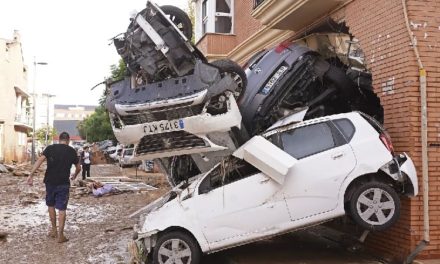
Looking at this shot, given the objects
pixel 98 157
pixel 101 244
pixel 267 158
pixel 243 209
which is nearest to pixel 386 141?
pixel 267 158

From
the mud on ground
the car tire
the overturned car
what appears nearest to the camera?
the overturned car

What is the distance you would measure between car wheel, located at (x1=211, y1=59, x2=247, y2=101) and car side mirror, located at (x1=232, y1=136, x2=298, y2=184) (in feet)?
2.76

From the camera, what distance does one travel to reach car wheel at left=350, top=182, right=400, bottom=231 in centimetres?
598

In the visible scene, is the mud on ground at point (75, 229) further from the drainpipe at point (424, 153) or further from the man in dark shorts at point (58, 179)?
the drainpipe at point (424, 153)

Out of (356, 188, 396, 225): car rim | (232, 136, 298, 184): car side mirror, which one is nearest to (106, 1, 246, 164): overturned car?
(232, 136, 298, 184): car side mirror

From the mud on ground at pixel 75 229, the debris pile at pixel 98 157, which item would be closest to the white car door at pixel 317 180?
the mud on ground at pixel 75 229

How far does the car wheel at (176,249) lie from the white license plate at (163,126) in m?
1.36

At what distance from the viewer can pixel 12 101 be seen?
144ft

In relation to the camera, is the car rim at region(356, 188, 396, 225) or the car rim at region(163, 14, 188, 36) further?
the car rim at region(163, 14, 188, 36)

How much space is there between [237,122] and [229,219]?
127cm

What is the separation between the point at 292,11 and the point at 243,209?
4214 mm

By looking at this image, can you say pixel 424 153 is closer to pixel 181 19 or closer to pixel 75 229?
pixel 181 19

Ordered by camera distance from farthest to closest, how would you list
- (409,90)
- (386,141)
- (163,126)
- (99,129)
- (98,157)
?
(99,129), (98,157), (163,126), (409,90), (386,141)

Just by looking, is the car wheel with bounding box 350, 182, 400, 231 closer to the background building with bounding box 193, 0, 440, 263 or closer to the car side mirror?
the background building with bounding box 193, 0, 440, 263
